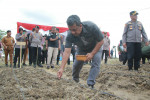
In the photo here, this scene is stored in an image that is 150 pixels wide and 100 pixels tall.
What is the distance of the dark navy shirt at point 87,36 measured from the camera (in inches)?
92.0

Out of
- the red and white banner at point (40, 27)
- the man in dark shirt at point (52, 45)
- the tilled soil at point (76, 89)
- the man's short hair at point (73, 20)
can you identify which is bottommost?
the tilled soil at point (76, 89)

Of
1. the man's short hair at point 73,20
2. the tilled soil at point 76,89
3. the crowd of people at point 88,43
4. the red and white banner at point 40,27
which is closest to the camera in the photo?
the man's short hair at point 73,20

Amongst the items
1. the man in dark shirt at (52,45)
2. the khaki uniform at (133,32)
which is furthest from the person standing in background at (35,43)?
the khaki uniform at (133,32)

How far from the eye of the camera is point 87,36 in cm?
241

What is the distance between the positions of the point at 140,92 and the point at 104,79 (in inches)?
39.8

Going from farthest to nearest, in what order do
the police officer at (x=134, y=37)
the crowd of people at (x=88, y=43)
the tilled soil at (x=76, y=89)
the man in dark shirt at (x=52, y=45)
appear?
the man in dark shirt at (x=52, y=45) < the police officer at (x=134, y=37) < the crowd of people at (x=88, y=43) < the tilled soil at (x=76, y=89)

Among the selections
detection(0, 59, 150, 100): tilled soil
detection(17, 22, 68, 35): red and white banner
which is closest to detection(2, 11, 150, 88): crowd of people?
detection(0, 59, 150, 100): tilled soil

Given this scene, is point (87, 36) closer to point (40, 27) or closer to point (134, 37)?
point (134, 37)

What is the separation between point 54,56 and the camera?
19.3 feet

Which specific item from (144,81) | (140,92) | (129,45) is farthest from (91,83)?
(129,45)

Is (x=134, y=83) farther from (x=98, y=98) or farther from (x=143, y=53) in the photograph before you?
(x=143, y=53)

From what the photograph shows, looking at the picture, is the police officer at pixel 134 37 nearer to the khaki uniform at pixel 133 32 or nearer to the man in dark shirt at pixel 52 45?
the khaki uniform at pixel 133 32

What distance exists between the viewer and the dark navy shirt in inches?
92.0

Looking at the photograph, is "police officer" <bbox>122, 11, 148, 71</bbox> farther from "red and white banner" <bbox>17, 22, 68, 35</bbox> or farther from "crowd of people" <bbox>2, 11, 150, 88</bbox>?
"red and white banner" <bbox>17, 22, 68, 35</bbox>
